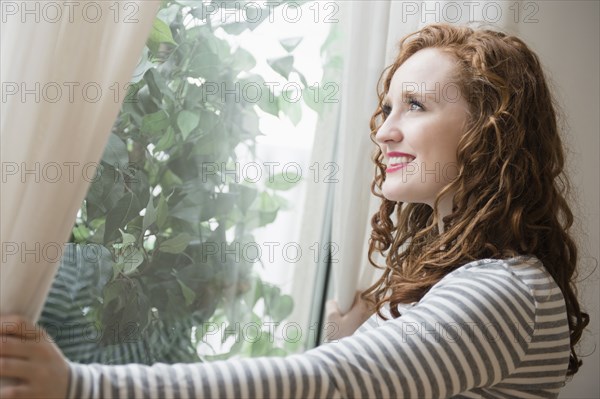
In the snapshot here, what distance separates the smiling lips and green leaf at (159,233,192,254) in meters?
0.42

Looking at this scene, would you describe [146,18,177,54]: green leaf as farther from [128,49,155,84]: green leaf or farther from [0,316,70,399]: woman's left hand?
[0,316,70,399]: woman's left hand

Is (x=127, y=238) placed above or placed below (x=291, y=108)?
below

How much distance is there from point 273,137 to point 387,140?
0.34 metres

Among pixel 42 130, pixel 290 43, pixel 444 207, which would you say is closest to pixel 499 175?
pixel 444 207

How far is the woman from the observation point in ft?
2.77

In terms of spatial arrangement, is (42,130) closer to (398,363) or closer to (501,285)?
(398,363)

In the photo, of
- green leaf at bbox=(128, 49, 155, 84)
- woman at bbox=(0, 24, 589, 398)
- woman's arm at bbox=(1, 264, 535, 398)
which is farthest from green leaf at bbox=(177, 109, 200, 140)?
woman's arm at bbox=(1, 264, 535, 398)

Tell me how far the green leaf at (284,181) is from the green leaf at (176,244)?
26 cm

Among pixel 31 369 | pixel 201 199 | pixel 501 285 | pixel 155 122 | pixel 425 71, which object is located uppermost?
pixel 425 71

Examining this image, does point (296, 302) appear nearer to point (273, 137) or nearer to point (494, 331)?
point (273, 137)

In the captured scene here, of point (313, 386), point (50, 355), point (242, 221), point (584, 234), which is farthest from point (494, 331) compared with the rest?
point (584, 234)

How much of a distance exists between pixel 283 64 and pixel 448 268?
58cm

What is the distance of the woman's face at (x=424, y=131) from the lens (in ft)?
4.10

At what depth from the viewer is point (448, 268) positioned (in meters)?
1.23
